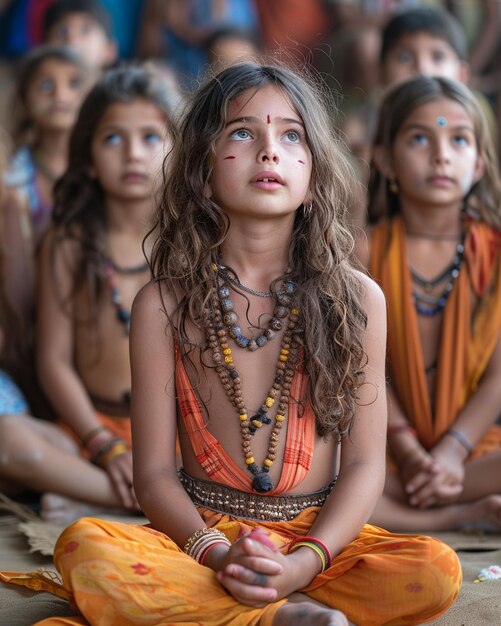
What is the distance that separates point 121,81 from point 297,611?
2.07 metres

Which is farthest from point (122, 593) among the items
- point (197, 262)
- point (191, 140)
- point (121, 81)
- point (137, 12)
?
point (137, 12)

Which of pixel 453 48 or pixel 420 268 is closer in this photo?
pixel 420 268

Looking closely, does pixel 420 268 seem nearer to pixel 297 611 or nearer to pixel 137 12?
pixel 297 611

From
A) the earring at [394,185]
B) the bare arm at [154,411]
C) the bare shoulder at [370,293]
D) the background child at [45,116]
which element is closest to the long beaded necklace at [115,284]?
the earring at [394,185]

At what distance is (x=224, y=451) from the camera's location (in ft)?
6.66

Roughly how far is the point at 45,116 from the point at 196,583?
9.40 ft

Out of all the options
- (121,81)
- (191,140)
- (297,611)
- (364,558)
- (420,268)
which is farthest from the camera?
(121,81)

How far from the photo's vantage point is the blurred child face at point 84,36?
519 centimetres

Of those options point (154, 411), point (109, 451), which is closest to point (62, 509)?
point (109, 451)

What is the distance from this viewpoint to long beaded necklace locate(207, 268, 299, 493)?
6.64ft

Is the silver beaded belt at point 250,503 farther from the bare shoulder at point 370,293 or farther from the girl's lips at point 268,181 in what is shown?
the girl's lips at point 268,181


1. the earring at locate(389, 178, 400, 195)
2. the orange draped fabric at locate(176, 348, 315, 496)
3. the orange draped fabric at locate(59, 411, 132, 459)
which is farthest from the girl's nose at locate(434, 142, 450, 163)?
the orange draped fabric at locate(59, 411, 132, 459)

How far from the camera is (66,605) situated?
2.05 meters

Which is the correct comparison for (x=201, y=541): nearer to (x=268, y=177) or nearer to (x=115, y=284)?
(x=268, y=177)
